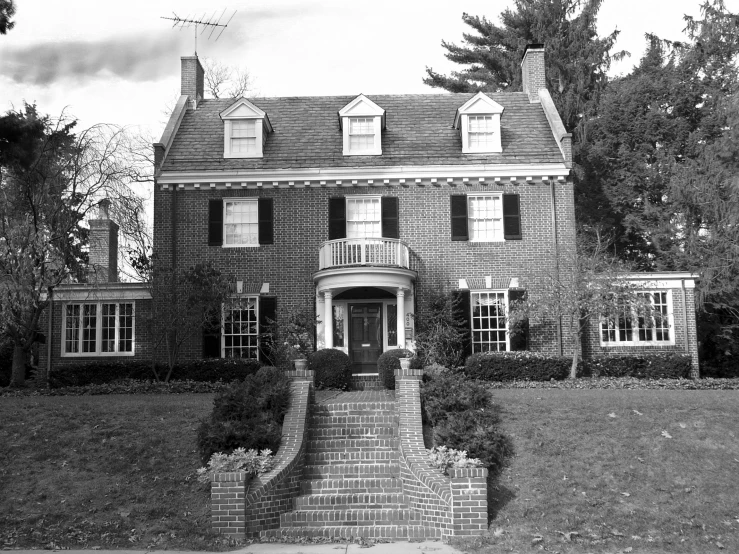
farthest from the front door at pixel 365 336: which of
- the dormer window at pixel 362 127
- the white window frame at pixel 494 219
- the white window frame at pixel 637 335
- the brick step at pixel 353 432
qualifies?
the brick step at pixel 353 432

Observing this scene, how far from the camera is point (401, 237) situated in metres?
21.9

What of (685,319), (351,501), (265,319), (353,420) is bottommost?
(351,501)

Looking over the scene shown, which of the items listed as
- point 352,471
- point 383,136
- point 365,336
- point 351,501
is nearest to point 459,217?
point 383,136

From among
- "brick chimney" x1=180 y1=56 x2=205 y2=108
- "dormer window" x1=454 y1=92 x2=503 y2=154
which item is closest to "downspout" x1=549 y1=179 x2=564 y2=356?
"dormer window" x1=454 y1=92 x2=503 y2=154

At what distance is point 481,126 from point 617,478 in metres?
13.9

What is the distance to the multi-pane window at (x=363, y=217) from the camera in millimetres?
22047

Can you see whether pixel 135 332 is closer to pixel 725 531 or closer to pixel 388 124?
pixel 388 124

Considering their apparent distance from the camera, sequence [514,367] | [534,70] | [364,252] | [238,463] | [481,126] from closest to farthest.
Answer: [238,463] < [514,367] < [364,252] < [481,126] < [534,70]

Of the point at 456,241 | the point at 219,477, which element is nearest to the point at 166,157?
the point at 456,241

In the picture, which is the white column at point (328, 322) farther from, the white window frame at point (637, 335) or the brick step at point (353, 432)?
the white window frame at point (637, 335)

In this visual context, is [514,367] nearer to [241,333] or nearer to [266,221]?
[241,333]

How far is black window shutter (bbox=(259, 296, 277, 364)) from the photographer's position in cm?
2141

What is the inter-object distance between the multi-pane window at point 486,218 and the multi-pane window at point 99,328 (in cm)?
1035

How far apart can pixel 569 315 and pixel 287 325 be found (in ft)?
25.7
